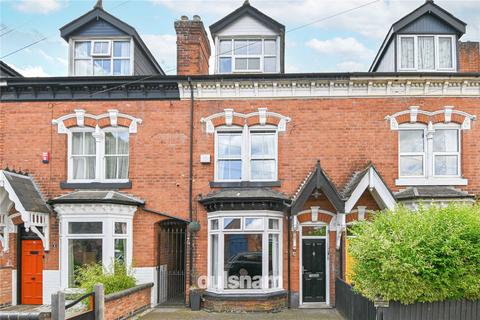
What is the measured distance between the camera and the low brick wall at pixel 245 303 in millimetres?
14875

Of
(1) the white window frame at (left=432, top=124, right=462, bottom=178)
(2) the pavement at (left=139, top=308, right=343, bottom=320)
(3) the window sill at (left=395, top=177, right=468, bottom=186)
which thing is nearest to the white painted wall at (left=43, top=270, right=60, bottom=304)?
(2) the pavement at (left=139, top=308, right=343, bottom=320)

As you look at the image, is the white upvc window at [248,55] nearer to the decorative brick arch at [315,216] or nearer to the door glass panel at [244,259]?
the decorative brick arch at [315,216]

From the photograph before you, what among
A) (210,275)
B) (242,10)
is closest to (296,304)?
(210,275)

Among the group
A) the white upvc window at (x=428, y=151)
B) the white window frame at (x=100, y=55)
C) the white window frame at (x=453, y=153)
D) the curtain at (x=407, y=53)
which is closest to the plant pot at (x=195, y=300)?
the white upvc window at (x=428, y=151)

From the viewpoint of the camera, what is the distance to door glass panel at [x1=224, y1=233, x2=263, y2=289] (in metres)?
15.4

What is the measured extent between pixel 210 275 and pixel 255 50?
25.8 ft

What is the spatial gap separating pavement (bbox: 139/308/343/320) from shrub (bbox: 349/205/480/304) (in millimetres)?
4174

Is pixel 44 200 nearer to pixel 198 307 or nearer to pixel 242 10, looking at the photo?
pixel 198 307

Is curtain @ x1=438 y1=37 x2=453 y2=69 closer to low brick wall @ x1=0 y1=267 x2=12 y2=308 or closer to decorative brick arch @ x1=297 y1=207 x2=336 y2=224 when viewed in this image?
decorative brick arch @ x1=297 y1=207 x2=336 y2=224

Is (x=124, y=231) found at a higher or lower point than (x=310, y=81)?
lower

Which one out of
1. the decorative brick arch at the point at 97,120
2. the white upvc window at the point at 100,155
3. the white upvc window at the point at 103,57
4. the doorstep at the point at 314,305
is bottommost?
the doorstep at the point at 314,305

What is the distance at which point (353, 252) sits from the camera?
1082 centimetres

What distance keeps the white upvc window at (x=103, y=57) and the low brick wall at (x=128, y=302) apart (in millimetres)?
7512

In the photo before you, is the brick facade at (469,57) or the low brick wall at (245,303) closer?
the low brick wall at (245,303)
